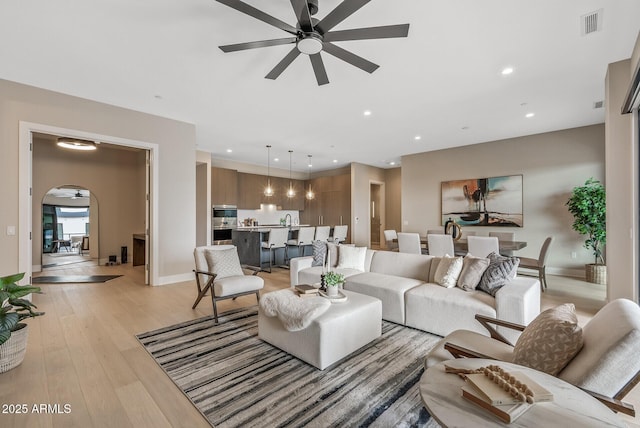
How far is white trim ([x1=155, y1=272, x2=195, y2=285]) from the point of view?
4.92 metres

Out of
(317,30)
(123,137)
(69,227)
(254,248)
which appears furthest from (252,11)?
(69,227)

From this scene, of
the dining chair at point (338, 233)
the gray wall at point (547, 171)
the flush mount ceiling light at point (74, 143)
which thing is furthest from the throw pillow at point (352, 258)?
the flush mount ceiling light at point (74, 143)

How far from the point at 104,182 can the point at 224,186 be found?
9.81 feet

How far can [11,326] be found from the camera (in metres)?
2.15

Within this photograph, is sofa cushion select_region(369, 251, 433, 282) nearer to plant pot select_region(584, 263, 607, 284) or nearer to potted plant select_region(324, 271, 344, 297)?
potted plant select_region(324, 271, 344, 297)

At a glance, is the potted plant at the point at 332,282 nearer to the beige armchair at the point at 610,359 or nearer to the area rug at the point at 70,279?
the beige armchair at the point at 610,359

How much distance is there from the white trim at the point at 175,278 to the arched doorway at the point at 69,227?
12.2 ft

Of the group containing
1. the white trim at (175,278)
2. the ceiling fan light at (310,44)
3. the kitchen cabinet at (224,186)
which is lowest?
the white trim at (175,278)

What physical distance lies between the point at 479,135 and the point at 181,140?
245 inches

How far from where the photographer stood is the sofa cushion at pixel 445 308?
8.91 feet

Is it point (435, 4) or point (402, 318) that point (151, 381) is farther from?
point (435, 4)

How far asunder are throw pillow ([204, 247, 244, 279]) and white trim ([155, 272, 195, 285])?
1827mm

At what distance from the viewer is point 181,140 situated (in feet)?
17.0

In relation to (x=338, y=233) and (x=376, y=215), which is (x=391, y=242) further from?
(x=376, y=215)
